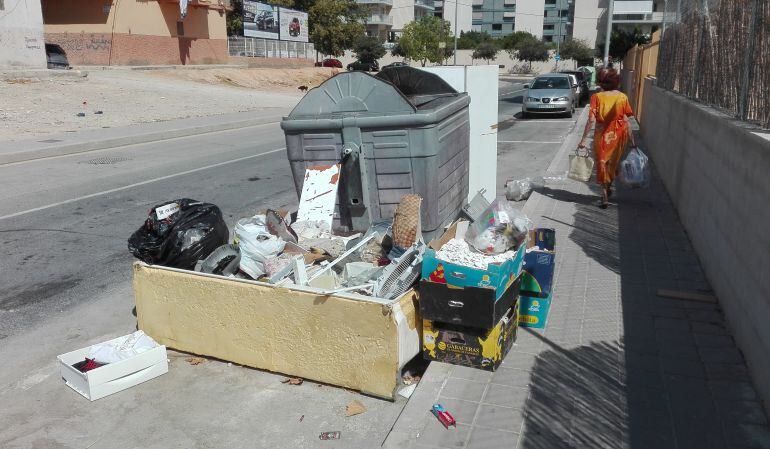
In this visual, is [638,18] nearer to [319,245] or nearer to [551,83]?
[551,83]

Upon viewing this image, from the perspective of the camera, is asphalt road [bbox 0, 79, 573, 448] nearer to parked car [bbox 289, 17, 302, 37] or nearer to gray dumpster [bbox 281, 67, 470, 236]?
gray dumpster [bbox 281, 67, 470, 236]

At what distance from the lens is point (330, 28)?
198ft

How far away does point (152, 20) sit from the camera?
38.5m

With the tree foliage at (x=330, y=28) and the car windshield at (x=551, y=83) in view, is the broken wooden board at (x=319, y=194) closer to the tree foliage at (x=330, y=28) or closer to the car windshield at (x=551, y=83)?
the car windshield at (x=551, y=83)

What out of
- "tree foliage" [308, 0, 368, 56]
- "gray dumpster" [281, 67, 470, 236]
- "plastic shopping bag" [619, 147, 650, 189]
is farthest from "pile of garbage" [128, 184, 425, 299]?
"tree foliage" [308, 0, 368, 56]

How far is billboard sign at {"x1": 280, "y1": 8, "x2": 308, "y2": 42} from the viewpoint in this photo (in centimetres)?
5019

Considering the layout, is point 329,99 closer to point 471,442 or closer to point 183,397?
point 183,397

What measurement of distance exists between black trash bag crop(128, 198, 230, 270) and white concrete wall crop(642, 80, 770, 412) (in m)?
3.79

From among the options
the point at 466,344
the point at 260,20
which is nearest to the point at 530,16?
the point at 260,20

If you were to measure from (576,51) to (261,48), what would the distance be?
4557 cm

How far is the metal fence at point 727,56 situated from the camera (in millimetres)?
4621

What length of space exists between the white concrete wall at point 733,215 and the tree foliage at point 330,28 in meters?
55.9

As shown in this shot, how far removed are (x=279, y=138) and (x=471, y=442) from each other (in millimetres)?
15005

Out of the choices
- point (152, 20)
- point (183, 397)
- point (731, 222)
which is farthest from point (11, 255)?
point (152, 20)
